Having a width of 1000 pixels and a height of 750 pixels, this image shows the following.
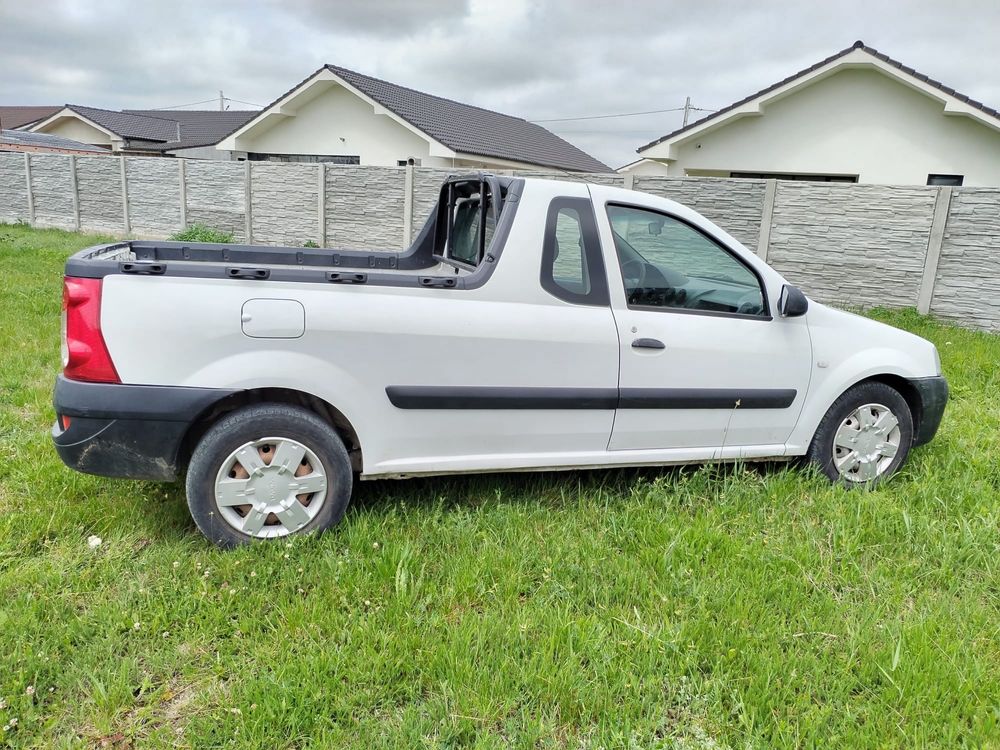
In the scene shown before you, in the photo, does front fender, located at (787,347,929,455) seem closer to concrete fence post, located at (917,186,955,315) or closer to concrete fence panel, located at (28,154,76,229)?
concrete fence post, located at (917,186,955,315)

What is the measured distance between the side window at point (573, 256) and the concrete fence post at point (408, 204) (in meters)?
9.62

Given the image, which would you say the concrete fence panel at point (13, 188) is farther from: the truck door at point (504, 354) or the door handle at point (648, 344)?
the door handle at point (648, 344)

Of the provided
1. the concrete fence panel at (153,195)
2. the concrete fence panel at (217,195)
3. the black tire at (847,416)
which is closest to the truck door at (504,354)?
the black tire at (847,416)

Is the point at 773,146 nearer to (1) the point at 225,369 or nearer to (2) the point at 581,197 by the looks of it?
(2) the point at 581,197

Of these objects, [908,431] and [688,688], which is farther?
[908,431]

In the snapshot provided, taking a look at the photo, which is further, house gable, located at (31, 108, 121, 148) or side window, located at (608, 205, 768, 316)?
house gable, located at (31, 108, 121, 148)

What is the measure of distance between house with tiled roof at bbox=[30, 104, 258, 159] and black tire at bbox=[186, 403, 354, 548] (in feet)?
100

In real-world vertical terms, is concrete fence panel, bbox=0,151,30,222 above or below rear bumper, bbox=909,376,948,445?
above

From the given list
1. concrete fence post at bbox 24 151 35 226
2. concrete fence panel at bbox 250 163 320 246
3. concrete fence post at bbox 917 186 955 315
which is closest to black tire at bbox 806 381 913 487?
concrete fence post at bbox 917 186 955 315

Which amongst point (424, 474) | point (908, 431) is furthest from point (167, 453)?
point (908, 431)

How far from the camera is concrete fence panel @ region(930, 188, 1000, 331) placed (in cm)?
867

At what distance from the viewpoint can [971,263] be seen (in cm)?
891

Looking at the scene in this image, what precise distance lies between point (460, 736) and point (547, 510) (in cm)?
149

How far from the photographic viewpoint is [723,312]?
353cm
